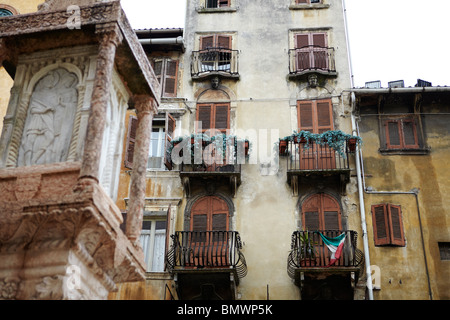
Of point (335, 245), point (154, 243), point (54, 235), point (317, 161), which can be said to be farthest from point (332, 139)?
point (54, 235)

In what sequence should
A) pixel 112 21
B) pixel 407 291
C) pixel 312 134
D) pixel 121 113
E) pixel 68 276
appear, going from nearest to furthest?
pixel 68 276 < pixel 112 21 < pixel 121 113 < pixel 407 291 < pixel 312 134

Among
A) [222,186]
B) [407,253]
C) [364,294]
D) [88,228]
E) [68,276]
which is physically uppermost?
[222,186]

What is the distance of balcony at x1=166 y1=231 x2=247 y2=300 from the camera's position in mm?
18641

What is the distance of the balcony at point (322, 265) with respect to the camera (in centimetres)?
1831

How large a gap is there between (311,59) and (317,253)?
7.23m

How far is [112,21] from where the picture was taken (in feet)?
33.1

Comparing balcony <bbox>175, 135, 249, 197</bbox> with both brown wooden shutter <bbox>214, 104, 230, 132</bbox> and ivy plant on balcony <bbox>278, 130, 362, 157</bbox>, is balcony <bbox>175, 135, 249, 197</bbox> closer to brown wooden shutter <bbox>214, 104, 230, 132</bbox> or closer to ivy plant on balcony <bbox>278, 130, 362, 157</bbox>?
brown wooden shutter <bbox>214, 104, 230, 132</bbox>

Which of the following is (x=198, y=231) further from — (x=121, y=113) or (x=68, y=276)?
(x=68, y=276)

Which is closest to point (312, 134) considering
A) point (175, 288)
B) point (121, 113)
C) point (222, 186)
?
point (222, 186)

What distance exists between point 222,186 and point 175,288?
362cm

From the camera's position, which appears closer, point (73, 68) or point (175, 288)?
point (73, 68)

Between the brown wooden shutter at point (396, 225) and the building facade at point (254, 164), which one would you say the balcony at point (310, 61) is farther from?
the brown wooden shutter at point (396, 225)

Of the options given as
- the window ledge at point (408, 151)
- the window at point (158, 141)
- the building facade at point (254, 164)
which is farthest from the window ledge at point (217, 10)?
the window ledge at point (408, 151)

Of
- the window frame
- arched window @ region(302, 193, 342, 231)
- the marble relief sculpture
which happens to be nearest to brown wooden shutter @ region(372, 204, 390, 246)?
arched window @ region(302, 193, 342, 231)
